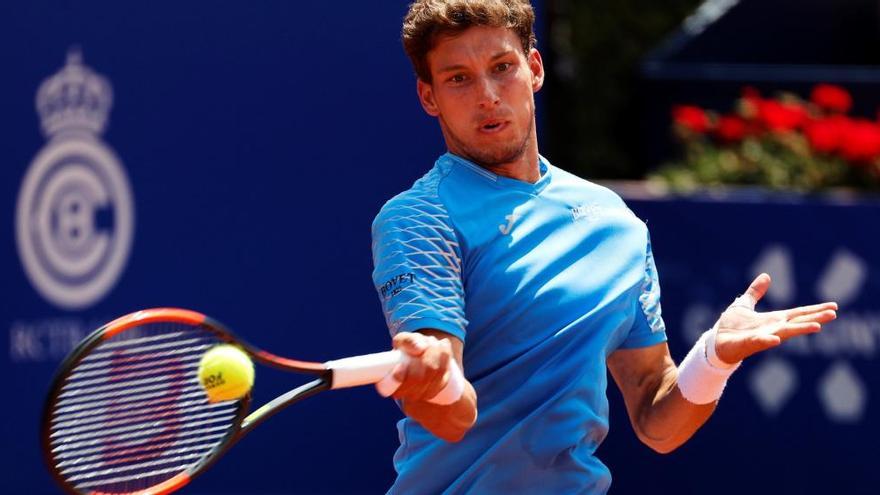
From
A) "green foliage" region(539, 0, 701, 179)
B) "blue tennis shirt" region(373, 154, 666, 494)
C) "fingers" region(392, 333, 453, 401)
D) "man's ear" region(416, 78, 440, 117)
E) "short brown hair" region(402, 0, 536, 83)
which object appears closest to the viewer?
"fingers" region(392, 333, 453, 401)

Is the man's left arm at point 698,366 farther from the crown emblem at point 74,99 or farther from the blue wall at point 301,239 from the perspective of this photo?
the crown emblem at point 74,99

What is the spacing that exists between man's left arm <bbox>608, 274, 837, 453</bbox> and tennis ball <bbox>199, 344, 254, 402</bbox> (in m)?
0.84

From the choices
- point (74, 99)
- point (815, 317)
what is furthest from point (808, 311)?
point (74, 99)

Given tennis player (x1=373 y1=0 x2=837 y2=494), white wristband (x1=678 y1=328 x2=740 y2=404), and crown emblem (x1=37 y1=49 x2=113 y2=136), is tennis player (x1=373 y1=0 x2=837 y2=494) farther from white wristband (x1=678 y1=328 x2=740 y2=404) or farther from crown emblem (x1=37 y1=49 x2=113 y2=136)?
crown emblem (x1=37 y1=49 x2=113 y2=136)

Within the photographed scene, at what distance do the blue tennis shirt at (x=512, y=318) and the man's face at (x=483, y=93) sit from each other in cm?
5

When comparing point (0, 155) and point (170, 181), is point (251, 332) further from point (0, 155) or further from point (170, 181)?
point (0, 155)

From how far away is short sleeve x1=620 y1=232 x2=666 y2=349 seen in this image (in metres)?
3.22

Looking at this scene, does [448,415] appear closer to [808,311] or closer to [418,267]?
[418,267]

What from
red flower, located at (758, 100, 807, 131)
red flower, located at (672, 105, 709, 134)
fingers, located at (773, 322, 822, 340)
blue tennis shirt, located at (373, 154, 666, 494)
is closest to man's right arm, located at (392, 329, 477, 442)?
blue tennis shirt, located at (373, 154, 666, 494)

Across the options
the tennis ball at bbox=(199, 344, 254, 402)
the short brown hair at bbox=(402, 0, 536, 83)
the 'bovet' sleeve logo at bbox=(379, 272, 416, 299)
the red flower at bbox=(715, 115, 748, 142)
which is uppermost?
the short brown hair at bbox=(402, 0, 536, 83)

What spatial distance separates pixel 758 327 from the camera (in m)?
3.06

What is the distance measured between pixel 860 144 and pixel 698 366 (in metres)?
4.10

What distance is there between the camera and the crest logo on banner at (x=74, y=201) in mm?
5906

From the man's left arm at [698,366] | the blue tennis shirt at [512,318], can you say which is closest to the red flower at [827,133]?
the man's left arm at [698,366]
